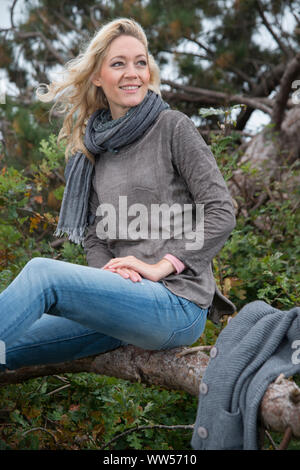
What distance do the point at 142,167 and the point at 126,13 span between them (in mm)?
3934

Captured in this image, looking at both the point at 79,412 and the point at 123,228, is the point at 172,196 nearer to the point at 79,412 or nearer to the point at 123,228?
the point at 123,228

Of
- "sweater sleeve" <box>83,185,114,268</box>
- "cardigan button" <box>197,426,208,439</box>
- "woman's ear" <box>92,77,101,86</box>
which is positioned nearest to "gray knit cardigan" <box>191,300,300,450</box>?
"cardigan button" <box>197,426,208,439</box>

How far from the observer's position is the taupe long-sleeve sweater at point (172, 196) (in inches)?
82.6

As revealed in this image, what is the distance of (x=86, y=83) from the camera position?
8.37 feet

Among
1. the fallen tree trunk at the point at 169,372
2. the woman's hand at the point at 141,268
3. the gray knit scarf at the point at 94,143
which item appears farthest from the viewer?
the gray knit scarf at the point at 94,143

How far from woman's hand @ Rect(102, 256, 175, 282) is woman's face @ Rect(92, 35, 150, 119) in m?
0.66

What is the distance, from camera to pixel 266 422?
1565 millimetres

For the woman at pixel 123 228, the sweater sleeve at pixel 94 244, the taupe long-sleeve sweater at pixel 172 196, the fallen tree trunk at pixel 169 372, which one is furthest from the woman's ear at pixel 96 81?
the fallen tree trunk at pixel 169 372

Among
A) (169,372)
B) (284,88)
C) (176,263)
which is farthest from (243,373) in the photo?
(284,88)

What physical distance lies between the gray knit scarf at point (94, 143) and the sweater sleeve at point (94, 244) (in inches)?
1.2

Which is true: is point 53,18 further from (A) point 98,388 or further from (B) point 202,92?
(A) point 98,388

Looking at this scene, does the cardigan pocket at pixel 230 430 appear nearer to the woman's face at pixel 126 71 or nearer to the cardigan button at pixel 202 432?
the cardigan button at pixel 202 432

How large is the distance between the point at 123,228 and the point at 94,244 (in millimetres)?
223

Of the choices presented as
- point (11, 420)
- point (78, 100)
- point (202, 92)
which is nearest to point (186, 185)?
point (78, 100)
